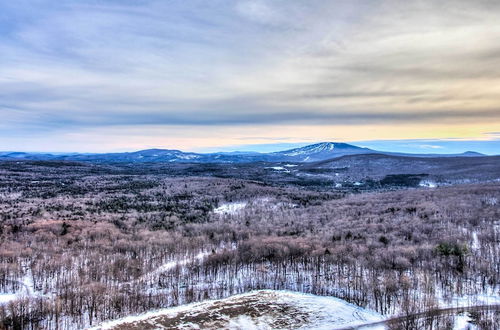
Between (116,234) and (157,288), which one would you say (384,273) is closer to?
(157,288)

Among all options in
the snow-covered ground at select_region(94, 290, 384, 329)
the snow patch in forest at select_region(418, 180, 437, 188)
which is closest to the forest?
the snow-covered ground at select_region(94, 290, 384, 329)

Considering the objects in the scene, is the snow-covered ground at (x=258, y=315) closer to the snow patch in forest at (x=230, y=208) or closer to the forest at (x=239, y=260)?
the forest at (x=239, y=260)

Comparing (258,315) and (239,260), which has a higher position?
(239,260)

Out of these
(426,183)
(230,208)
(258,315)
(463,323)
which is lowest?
(258,315)

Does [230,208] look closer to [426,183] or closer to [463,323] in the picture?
[463,323]

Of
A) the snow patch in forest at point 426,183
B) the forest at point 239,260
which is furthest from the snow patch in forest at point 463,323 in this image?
the snow patch in forest at point 426,183

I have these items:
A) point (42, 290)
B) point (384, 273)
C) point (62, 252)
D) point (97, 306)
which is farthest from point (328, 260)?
point (62, 252)

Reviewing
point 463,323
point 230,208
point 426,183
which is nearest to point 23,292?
point 463,323
